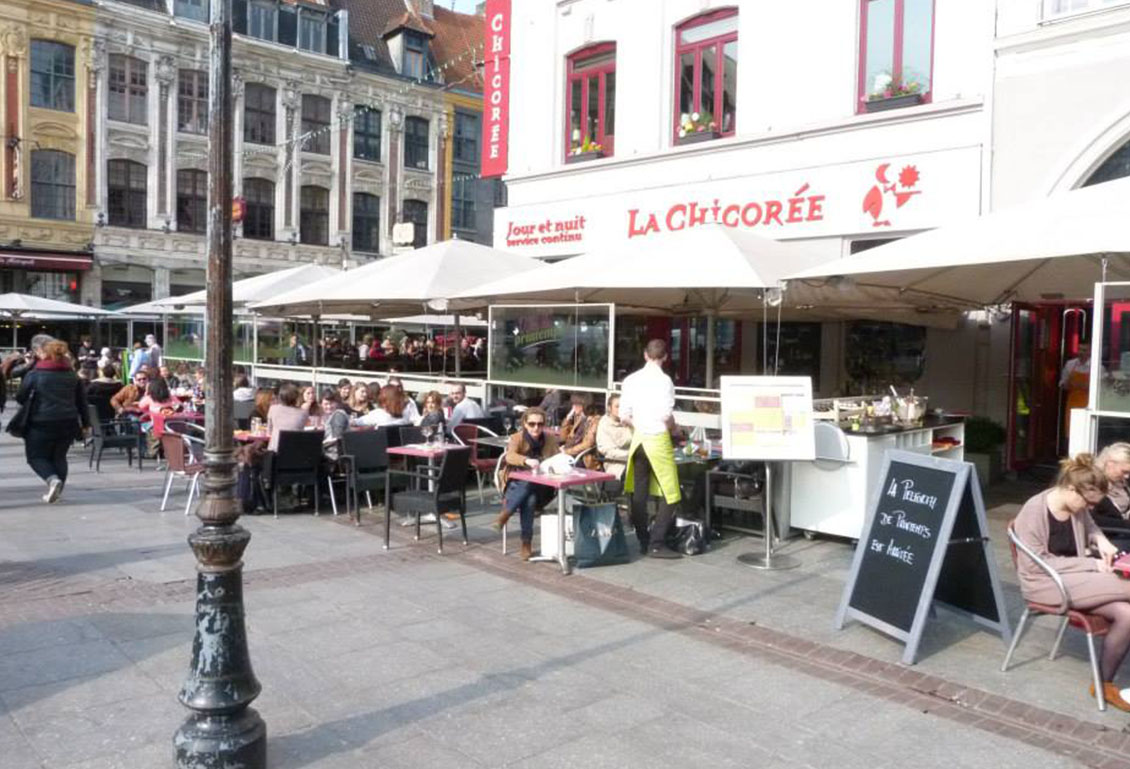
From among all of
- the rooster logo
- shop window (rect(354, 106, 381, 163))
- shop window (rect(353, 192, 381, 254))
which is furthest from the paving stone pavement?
shop window (rect(354, 106, 381, 163))

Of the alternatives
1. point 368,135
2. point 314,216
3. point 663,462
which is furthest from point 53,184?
point 663,462

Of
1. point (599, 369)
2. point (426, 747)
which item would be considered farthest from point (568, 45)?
point (426, 747)

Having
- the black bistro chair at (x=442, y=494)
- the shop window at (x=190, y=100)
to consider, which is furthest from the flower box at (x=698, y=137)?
the shop window at (x=190, y=100)

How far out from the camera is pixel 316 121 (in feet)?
120

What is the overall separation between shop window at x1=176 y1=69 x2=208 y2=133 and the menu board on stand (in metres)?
30.4

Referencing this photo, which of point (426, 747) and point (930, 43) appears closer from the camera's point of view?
point (426, 747)

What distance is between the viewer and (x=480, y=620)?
20.0 feet

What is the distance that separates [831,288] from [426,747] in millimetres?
7109

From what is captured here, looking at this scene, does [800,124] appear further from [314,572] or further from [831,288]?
[314,572]

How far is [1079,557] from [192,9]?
114 feet

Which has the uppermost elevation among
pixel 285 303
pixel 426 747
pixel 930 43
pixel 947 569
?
pixel 930 43

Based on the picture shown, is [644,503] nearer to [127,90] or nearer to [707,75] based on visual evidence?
[707,75]

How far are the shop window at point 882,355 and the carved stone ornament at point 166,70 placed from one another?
26.9 m

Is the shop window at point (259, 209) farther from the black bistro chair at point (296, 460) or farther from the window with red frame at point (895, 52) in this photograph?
the black bistro chair at point (296, 460)
